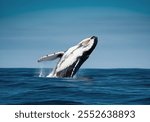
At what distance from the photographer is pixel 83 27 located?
36.0 ft

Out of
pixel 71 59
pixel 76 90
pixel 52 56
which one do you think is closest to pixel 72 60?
pixel 71 59

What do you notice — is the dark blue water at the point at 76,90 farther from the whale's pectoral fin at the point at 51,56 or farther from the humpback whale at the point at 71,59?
the whale's pectoral fin at the point at 51,56

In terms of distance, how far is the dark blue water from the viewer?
1033cm

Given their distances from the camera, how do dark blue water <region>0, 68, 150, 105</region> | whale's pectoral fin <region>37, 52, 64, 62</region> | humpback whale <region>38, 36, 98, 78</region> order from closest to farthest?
dark blue water <region>0, 68, 150, 105</region>
whale's pectoral fin <region>37, 52, 64, 62</region>
humpback whale <region>38, 36, 98, 78</region>

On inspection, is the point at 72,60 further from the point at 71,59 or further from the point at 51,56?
the point at 51,56

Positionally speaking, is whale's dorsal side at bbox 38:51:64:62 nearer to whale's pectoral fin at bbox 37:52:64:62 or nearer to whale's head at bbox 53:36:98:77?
whale's pectoral fin at bbox 37:52:64:62

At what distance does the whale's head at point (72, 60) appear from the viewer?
460 inches

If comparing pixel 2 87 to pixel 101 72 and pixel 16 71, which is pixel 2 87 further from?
pixel 101 72

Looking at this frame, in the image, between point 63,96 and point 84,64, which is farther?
point 84,64

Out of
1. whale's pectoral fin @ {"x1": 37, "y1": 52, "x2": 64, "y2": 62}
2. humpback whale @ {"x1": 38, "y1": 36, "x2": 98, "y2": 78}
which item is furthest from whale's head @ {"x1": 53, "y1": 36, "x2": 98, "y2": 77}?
whale's pectoral fin @ {"x1": 37, "y1": 52, "x2": 64, "y2": 62}

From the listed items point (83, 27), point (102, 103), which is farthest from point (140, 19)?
point (102, 103)

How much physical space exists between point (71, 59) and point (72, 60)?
3 cm

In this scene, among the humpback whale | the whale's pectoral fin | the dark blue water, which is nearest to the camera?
the dark blue water

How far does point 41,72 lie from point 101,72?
1.45 meters
